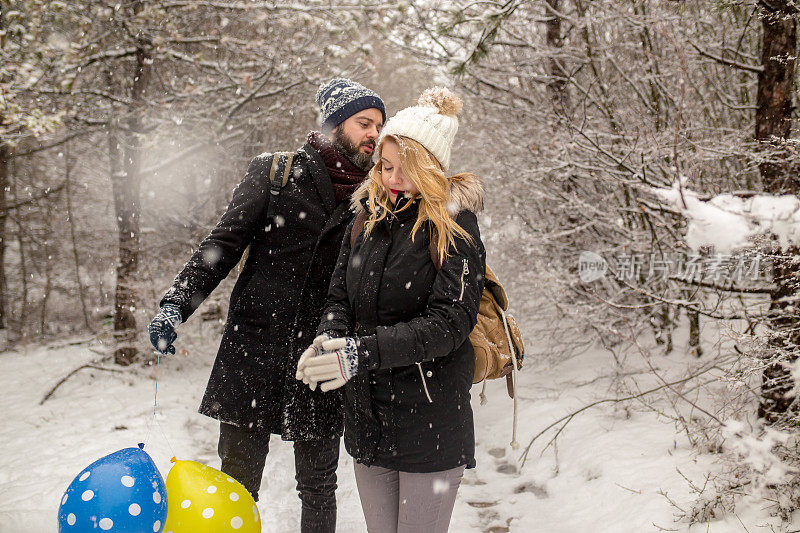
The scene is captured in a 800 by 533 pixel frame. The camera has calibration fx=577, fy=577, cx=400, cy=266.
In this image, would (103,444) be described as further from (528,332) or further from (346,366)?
(528,332)

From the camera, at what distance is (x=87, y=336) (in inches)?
380

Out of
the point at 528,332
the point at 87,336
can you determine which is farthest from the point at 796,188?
the point at 87,336

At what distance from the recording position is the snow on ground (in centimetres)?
385

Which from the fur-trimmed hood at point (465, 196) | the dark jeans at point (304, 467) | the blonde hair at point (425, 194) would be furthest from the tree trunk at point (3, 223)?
the fur-trimmed hood at point (465, 196)

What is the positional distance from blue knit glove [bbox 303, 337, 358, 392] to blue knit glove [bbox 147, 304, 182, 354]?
29.0 inches

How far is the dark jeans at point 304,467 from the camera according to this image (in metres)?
2.63

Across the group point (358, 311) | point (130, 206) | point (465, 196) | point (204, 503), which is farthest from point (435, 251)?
point (130, 206)

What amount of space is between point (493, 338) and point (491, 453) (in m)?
3.70

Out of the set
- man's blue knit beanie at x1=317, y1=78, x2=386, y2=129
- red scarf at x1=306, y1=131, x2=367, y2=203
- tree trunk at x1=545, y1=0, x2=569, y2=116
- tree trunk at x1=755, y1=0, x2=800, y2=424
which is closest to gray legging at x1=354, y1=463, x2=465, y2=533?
red scarf at x1=306, y1=131, x2=367, y2=203

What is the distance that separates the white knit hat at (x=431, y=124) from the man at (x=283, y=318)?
64cm

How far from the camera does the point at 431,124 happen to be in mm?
2068

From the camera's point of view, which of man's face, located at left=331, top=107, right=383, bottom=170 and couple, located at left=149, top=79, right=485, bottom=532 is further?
man's face, located at left=331, top=107, right=383, bottom=170

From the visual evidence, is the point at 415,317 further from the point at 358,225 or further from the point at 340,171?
the point at 340,171

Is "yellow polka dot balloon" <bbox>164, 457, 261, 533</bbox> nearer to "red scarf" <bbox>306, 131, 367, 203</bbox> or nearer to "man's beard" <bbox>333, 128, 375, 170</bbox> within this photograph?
"red scarf" <bbox>306, 131, 367, 203</bbox>
